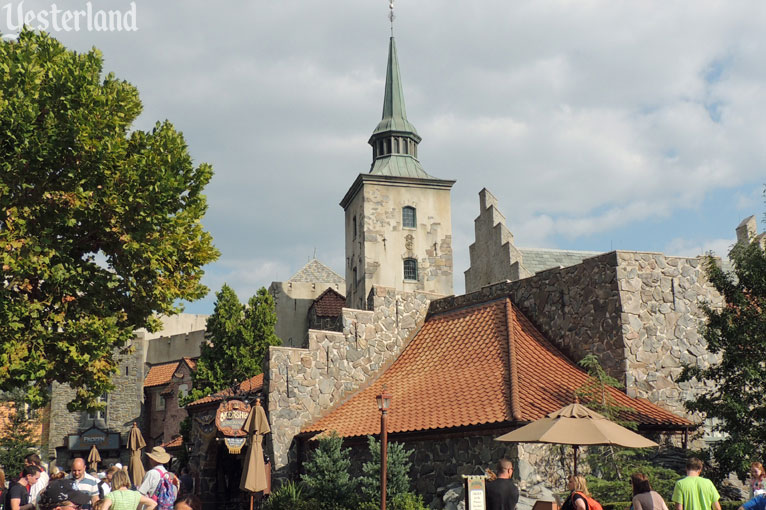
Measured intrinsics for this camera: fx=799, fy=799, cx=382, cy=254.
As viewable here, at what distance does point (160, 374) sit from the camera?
170 feet

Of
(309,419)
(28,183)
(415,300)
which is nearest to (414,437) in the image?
(309,419)

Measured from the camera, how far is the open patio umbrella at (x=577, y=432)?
12.5 meters

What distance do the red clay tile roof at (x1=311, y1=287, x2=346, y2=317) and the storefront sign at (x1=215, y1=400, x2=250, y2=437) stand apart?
1028 inches

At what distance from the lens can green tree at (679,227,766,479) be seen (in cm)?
1581

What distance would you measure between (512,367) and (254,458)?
21.3 ft

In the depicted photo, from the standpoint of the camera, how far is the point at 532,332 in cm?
2123

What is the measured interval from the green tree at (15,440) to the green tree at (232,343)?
36.8 ft

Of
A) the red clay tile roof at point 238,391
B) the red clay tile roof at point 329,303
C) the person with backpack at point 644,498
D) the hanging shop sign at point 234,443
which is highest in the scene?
the red clay tile roof at point 329,303

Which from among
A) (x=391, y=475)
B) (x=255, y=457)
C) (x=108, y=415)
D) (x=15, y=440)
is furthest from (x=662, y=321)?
(x=108, y=415)

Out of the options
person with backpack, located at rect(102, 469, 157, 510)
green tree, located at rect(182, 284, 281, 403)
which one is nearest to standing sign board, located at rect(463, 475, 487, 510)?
person with backpack, located at rect(102, 469, 157, 510)

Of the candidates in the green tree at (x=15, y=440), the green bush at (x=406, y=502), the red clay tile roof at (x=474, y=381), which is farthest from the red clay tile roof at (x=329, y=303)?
the green bush at (x=406, y=502)

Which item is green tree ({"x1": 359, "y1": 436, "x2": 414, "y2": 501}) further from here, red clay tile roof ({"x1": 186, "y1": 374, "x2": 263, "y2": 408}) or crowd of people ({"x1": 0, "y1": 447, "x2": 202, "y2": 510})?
red clay tile roof ({"x1": 186, "y1": 374, "x2": 263, "y2": 408})

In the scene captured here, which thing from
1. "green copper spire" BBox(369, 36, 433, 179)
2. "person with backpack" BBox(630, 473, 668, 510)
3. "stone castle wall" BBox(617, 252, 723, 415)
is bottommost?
"person with backpack" BBox(630, 473, 668, 510)

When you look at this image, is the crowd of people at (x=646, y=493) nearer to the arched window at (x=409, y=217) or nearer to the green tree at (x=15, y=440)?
the arched window at (x=409, y=217)
